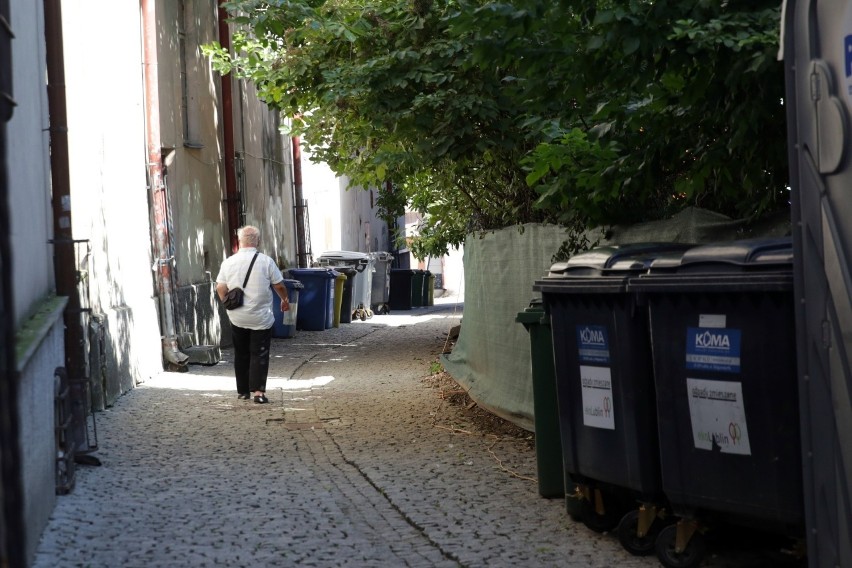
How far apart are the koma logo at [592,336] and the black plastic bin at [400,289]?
28.8m

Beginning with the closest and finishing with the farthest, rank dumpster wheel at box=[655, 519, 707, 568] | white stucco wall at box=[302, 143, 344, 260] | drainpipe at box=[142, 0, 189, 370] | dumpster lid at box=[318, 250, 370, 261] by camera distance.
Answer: dumpster wheel at box=[655, 519, 707, 568], drainpipe at box=[142, 0, 189, 370], dumpster lid at box=[318, 250, 370, 261], white stucco wall at box=[302, 143, 344, 260]

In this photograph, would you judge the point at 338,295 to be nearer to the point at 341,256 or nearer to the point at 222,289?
the point at 341,256

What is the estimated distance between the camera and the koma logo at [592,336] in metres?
6.68

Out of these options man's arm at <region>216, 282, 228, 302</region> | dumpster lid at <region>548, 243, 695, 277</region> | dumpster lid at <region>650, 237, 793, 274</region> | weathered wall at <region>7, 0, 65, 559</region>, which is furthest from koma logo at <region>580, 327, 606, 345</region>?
man's arm at <region>216, 282, 228, 302</region>

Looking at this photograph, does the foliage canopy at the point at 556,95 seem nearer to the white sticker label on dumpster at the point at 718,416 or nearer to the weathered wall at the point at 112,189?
the weathered wall at the point at 112,189

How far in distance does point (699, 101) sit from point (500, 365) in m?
4.50

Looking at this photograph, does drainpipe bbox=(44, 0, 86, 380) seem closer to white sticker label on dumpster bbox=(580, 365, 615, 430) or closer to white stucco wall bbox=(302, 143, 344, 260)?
white sticker label on dumpster bbox=(580, 365, 615, 430)

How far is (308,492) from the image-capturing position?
8219 mm

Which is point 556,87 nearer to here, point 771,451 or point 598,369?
point 598,369

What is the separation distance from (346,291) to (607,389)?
2118 centimetres

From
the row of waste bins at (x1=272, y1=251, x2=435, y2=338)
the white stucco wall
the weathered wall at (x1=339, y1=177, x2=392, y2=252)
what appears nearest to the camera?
the row of waste bins at (x1=272, y1=251, x2=435, y2=338)

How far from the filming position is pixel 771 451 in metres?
5.57

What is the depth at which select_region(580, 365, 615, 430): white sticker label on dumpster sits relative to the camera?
663cm

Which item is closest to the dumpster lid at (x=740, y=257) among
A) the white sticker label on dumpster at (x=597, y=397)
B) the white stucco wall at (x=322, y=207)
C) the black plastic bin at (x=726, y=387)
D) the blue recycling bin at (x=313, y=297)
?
the black plastic bin at (x=726, y=387)
